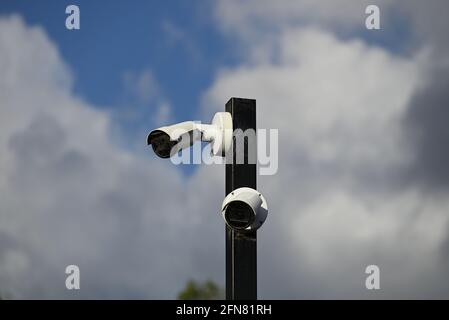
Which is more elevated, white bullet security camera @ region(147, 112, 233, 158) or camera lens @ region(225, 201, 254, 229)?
white bullet security camera @ region(147, 112, 233, 158)

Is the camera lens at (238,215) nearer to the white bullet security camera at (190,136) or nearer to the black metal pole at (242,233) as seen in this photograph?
the black metal pole at (242,233)

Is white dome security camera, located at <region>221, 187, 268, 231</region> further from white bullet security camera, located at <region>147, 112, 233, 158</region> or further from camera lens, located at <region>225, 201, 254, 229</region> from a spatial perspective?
white bullet security camera, located at <region>147, 112, 233, 158</region>

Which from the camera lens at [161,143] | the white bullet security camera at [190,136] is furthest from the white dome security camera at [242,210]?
the camera lens at [161,143]

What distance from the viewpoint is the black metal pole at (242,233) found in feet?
23.7

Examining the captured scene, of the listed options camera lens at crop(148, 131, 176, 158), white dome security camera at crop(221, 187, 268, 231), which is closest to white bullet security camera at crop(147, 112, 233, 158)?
camera lens at crop(148, 131, 176, 158)

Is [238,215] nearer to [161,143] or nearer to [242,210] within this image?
[242,210]

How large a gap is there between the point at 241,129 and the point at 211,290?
154 ft

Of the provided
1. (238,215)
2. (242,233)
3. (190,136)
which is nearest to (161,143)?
(190,136)

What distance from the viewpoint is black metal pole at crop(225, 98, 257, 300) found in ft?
23.7

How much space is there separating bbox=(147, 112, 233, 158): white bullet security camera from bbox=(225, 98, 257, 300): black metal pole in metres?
0.09

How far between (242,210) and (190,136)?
99cm

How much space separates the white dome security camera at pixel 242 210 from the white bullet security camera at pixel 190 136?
0.56m
